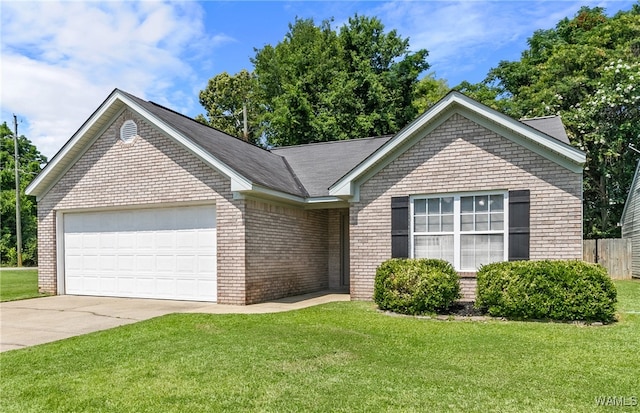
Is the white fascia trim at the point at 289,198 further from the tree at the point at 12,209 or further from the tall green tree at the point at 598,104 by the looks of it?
the tree at the point at 12,209

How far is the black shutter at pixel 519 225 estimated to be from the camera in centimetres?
976

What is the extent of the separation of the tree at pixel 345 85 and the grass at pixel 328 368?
1960 centimetres

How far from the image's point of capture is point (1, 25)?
1002cm

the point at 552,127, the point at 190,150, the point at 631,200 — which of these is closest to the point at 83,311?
the point at 190,150

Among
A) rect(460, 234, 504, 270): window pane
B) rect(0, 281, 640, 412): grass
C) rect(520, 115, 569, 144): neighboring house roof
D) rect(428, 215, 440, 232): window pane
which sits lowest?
rect(0, 281, 640, 412): grass

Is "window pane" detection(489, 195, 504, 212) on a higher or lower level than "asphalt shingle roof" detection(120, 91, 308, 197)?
lower

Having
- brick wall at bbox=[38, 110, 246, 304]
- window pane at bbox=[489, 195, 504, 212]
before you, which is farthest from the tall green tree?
brick wall at bbox=[38, 110, 246, 304]

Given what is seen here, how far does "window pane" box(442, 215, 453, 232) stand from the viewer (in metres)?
10.6

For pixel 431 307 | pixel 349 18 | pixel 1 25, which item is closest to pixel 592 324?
pixel 431 307

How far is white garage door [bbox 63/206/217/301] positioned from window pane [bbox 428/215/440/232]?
5.40 meters

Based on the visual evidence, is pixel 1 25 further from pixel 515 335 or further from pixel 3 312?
pixel 515 335

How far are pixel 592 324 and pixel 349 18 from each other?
25.9 meters

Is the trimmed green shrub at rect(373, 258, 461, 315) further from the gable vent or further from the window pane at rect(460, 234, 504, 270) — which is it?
the gable vent

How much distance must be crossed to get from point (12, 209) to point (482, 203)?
1460 inches
